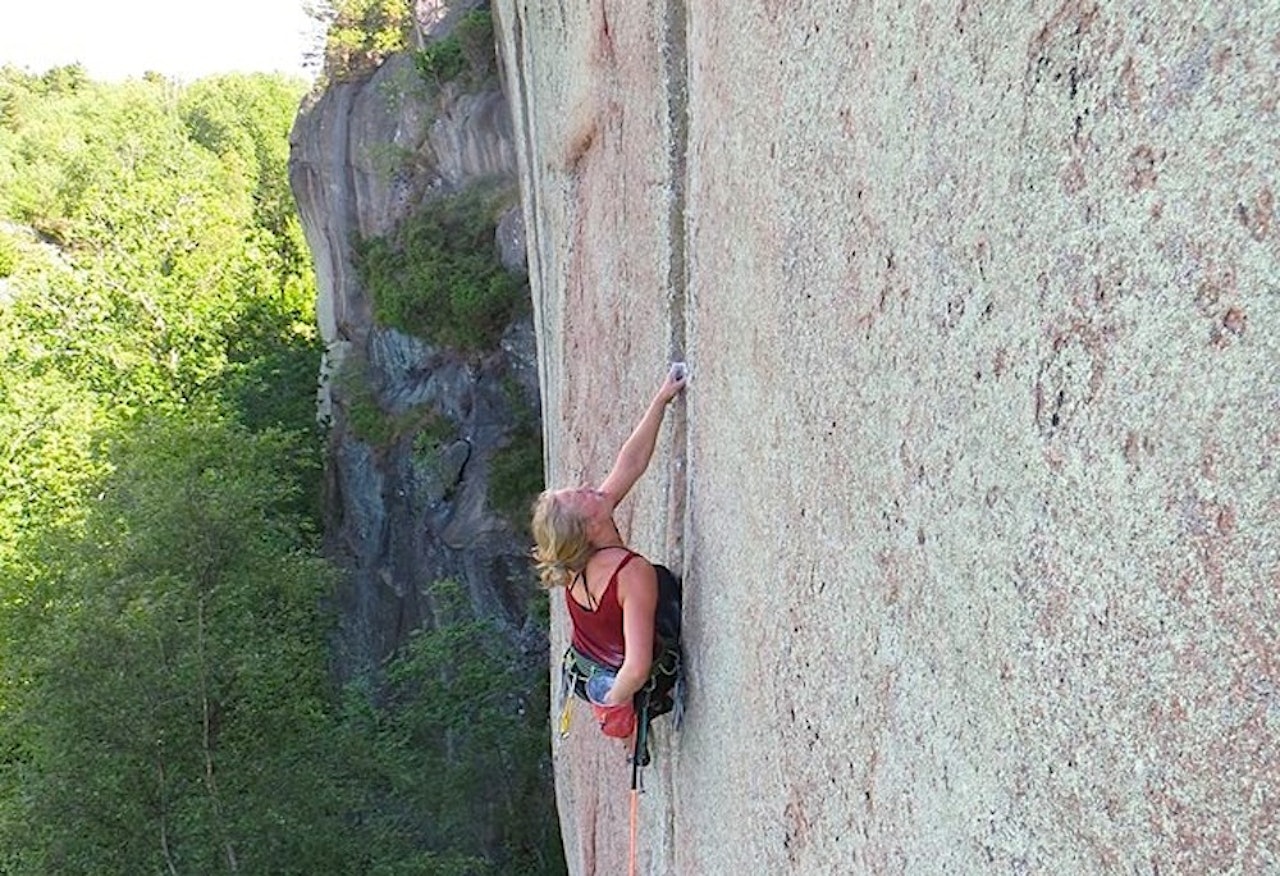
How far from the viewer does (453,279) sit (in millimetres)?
15117

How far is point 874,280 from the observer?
2086mm

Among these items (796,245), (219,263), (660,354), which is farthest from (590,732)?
(219,263)

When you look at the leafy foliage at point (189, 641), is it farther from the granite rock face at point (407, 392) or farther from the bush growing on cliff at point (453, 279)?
the bush growing on cliff at point (453, 279)

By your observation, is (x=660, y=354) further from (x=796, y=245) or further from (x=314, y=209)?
(x=314, y=209)

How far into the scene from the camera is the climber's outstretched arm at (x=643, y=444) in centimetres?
362

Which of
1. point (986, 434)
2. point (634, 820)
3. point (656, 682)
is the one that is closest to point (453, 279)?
point (634, 820)

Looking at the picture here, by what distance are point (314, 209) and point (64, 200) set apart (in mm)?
17728

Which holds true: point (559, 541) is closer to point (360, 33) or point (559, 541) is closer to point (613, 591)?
point (613, 591)

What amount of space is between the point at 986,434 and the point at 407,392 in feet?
50.0

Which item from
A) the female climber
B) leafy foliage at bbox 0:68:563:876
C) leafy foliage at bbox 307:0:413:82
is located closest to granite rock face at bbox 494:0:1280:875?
the female climber

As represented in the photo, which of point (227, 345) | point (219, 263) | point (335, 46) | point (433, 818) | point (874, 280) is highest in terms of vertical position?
point (335, 46)

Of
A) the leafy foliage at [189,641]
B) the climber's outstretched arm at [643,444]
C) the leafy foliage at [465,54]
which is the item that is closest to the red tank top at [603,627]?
the climber's outstretched arm at [643,444]

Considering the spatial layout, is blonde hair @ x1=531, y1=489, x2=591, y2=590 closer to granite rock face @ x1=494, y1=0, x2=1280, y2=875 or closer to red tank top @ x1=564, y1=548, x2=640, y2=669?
red tank top @ x1=564, y1=548, x2=640, y2=669

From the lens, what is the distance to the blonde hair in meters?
3.35
